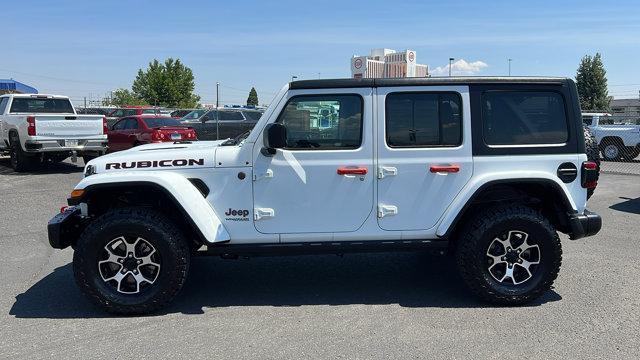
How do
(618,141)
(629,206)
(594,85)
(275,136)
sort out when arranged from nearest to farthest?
(275,136)
(629,206)
(618,141)
(594,85)

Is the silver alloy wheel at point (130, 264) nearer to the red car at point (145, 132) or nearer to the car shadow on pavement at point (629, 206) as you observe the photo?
the car shadow on pavement at point (629, 206)

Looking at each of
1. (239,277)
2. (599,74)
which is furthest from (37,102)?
(599,74)

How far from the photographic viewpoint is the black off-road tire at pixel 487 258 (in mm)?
4512

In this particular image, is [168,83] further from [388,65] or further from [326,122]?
[326,122]

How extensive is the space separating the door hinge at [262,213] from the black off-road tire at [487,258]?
1.62 m

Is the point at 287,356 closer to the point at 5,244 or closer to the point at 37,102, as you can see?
the point at 5,244

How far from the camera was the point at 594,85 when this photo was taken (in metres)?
45.4

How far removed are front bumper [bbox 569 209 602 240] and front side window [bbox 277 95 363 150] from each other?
76.5 inches

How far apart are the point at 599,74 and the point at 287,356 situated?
4876 cm

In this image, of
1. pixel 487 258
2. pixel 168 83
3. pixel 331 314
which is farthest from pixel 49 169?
pixel 168 83

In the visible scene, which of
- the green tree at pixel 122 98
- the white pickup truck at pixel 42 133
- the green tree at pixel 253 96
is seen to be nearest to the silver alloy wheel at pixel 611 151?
the white pickup truck at pixel 42 133

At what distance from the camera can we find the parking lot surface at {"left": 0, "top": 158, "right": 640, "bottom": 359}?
377cm

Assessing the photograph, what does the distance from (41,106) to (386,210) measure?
13420 mm

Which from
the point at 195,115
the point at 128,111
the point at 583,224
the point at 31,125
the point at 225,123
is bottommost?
the point at 583,224
